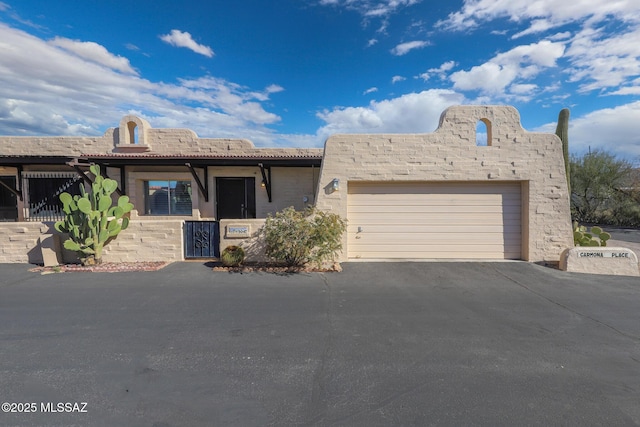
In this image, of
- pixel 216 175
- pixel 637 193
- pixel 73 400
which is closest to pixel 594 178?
pixel 637 193

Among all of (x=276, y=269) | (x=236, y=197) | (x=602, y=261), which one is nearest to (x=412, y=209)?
(x=276, y=269)

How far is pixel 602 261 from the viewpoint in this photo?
25.7 feet

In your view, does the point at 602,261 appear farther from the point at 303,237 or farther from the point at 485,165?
the point at 303,237

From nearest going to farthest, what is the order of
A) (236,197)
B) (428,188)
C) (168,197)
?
(428,188) → (168,197) → (236,197)

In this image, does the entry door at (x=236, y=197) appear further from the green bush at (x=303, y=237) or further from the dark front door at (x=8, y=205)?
the dark front door at (x=8, y=205)

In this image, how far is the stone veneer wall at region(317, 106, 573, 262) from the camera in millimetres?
8750

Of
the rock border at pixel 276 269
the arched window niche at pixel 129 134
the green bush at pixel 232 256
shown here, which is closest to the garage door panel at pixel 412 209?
the rock border at pixel 276 269

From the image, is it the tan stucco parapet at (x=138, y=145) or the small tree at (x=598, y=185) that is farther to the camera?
the small tree at (x=598, y=185)

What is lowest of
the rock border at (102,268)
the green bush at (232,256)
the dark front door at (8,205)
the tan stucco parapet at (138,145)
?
the rock border at (102,268)

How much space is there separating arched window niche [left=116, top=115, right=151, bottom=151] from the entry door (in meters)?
3.35

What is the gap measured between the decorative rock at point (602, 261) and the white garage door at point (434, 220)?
1.32 metres

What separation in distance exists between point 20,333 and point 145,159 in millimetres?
7141

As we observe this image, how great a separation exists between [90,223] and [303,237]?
562 cm

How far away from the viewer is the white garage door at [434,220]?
905cm
